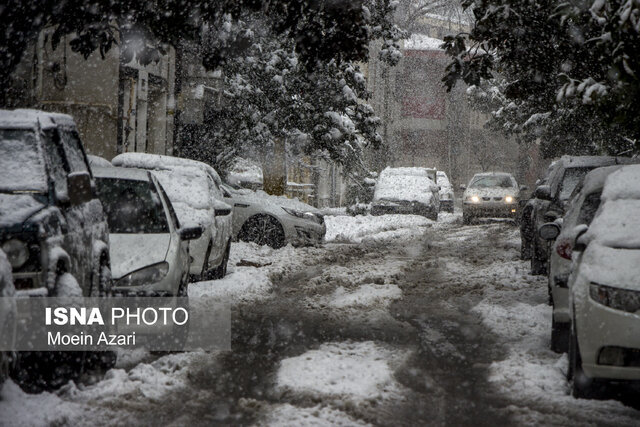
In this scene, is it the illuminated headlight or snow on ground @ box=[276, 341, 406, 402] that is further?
the illuminated headlight

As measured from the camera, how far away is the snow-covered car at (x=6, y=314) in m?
4.50

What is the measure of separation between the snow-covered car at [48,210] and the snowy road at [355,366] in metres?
0.73

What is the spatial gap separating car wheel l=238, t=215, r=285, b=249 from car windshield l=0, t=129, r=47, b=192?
10.5 metres

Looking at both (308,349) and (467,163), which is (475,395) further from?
(467,163)

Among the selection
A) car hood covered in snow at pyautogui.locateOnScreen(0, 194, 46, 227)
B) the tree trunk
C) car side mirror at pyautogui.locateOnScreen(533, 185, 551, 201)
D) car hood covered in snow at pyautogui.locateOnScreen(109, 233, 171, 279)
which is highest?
car hood covered in snow at pyautogui.locateOnScreen(0, 194, 46, 227)

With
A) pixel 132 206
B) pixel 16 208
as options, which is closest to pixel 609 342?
pixel 16 208

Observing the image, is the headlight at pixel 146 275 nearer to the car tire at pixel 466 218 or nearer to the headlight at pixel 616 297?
the headlight at pixel 616 297

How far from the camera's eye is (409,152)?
58719 millimetres

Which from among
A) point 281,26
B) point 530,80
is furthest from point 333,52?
point 530,80

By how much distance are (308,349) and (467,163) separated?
52.4m

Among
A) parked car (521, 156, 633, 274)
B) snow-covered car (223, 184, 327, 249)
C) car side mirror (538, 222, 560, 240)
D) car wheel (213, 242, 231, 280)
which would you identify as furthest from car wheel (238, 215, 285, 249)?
car side mirror (538, 222, 560, 240)

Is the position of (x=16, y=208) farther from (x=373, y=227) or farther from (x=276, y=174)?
(x=276, y=174)

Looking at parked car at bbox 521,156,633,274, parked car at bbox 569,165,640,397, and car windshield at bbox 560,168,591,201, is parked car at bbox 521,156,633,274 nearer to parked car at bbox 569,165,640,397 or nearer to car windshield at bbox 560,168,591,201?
car windshield at bbox 560,168,591,201

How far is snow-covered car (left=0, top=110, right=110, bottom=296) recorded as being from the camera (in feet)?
17.7
